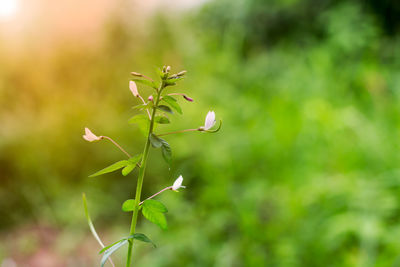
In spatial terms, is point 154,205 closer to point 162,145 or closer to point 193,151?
point 162,145

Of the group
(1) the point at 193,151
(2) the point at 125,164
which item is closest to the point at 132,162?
(2) the point at 125,164

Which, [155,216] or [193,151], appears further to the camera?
[193,151]

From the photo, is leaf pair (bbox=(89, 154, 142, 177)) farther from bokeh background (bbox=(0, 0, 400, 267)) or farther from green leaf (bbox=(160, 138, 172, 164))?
bokeh background (bbox=(0, 0, 400, 267))

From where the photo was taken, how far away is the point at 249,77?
271 centimetres

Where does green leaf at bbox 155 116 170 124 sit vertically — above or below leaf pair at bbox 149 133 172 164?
above

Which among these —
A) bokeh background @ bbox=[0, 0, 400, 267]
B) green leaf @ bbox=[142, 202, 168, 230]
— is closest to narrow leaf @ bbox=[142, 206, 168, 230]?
green leaf @ bbox=[142, 202, 168, 230]

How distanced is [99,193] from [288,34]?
2.74 metres

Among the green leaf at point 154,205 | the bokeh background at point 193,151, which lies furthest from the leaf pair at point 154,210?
the bokeh background at point 193,151

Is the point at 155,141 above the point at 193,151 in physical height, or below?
below

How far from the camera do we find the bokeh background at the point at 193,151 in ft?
4.06

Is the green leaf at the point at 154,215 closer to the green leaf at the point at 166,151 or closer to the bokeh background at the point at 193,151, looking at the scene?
the green leaf at the point at 166,151

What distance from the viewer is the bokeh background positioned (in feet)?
4.06

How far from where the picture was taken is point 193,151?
5.33 ft

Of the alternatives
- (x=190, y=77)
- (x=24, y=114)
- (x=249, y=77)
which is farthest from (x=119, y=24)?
(x=249, y=77)
